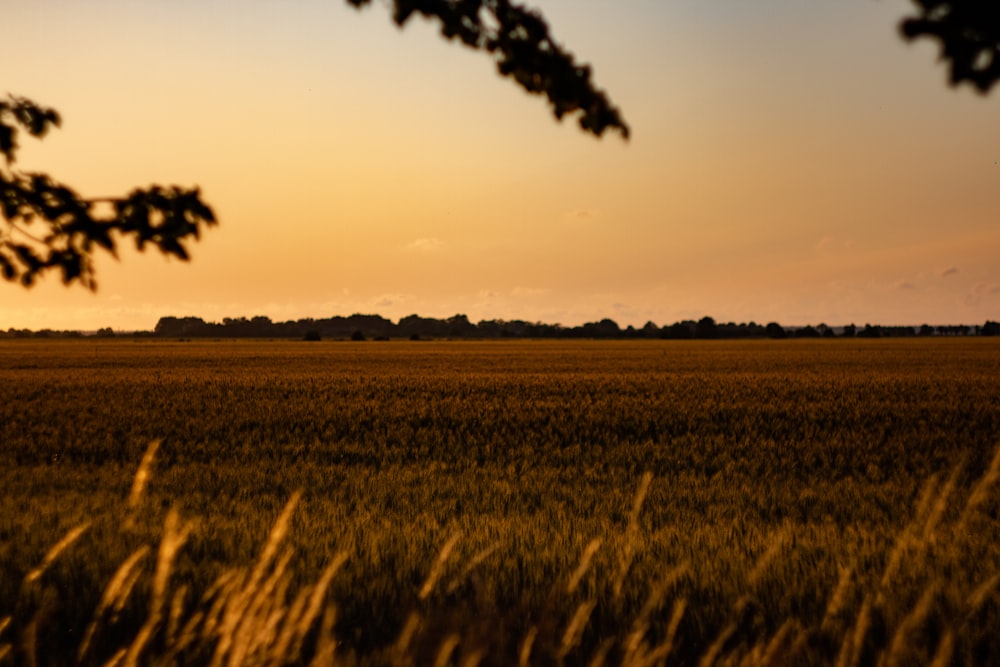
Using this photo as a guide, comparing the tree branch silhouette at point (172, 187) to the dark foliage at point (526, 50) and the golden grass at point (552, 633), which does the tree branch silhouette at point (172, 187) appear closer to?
the dark foliage at point (526, 50)

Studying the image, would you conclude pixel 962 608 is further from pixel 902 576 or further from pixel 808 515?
pixel 808 515

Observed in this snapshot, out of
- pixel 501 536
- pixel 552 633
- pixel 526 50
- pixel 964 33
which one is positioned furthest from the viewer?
pixel 501 536

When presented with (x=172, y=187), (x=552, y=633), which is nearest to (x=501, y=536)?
(x=552, y=633)

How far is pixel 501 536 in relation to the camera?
514 centimetres

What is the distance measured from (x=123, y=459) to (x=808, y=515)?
8625mm

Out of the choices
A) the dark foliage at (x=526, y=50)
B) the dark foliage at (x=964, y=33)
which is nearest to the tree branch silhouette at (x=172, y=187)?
the dark foliage at (x=526, y=50)

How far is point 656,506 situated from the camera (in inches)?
256

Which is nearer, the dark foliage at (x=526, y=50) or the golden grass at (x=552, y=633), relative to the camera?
the dark foliage at (x=526, y=50)

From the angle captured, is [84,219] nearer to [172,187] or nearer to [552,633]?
[172,187]

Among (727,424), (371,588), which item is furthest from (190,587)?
(727,424)

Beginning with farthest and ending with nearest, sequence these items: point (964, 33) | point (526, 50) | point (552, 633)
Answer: point (552, 633), point (526, 50), point (964, 33)

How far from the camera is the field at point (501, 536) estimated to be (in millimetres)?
3189

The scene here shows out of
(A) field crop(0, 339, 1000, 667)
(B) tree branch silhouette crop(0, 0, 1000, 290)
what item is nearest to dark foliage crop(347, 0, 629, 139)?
(B) tree branch silhouette crop(0, 0, 1000, 290)

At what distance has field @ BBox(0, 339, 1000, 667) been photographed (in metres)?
3.19
